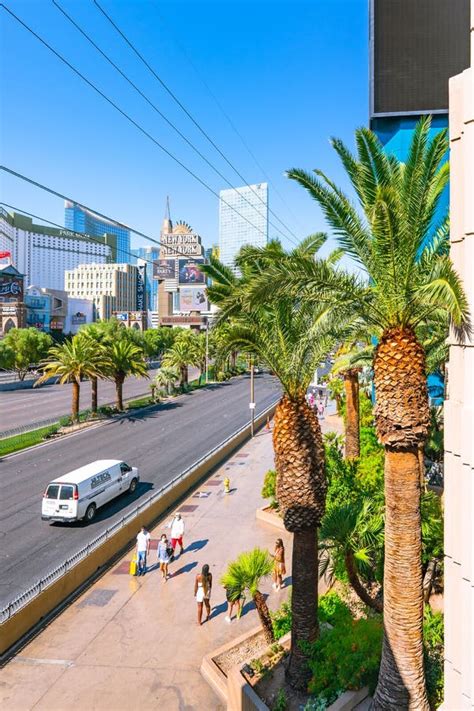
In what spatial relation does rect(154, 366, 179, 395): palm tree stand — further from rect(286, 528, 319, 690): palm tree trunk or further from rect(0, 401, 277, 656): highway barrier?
rect(286, 528, 319, 690): palm tree trunk

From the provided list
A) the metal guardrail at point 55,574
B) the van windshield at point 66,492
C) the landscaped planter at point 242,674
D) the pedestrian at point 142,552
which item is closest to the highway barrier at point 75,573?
the metal guardrail at point 55,574

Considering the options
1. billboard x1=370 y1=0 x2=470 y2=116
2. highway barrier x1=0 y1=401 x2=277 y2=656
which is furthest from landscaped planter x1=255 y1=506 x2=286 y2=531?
billboard x1=370 y1=0 x2=470 y2=116

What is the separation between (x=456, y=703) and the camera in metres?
5.51

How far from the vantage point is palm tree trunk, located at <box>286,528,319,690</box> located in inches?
352

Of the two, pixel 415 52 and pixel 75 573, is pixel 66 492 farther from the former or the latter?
pixel 415 52

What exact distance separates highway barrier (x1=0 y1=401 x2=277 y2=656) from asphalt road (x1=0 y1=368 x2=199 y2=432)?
19.9 m

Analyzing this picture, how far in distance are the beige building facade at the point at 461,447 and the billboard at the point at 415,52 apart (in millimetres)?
26035

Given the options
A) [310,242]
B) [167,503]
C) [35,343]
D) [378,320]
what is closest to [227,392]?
[35,343]

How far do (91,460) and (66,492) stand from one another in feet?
30.4

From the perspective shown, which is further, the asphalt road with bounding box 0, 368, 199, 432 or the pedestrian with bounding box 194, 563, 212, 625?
the asphalt road with bounding box 0, 368, 199, 432

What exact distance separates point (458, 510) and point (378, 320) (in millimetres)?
3074

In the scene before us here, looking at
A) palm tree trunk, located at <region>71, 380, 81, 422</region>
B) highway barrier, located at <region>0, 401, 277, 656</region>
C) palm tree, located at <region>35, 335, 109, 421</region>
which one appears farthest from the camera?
palm tree trunk, located at <region>71, 380, 81, 422</region>

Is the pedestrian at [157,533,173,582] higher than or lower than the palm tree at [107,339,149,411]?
lower

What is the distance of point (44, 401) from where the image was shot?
1957 inches
